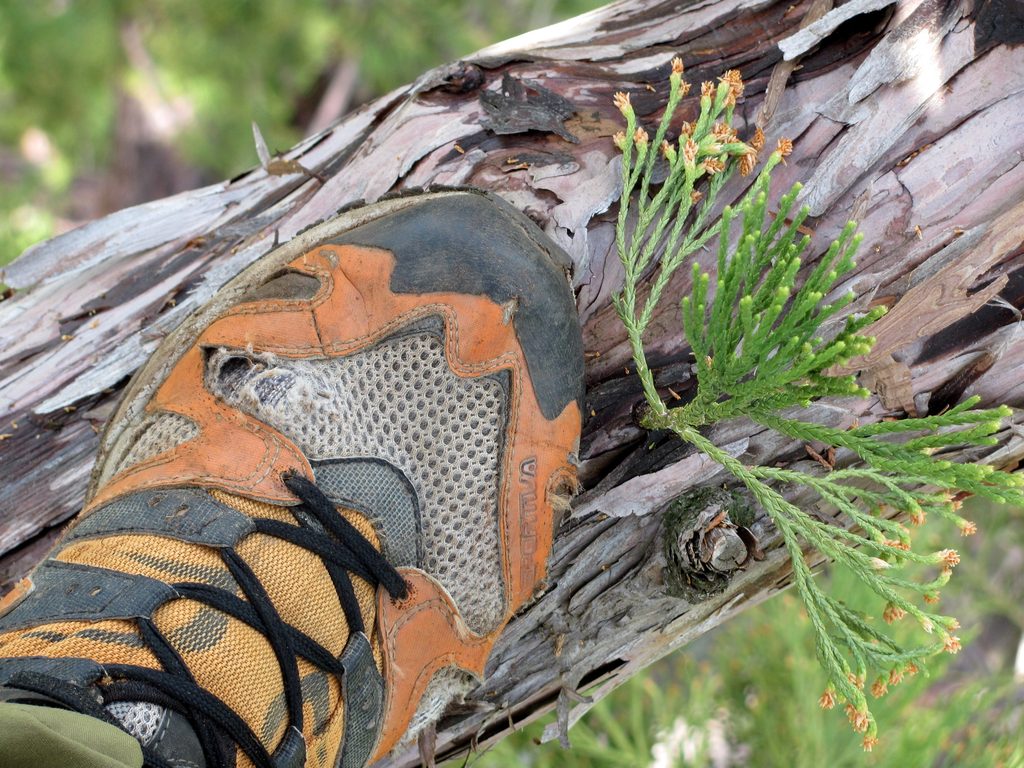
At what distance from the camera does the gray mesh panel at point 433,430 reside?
1.93m

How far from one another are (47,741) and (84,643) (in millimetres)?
266

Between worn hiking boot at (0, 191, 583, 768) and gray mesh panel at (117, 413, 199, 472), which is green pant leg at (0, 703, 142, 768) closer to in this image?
worn hiking boot at (0, 191, 583, 768)

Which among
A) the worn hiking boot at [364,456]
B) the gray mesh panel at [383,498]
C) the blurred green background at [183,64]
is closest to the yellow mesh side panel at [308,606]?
the worn hiking boot at [364,456]

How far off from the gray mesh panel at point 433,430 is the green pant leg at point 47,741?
0.71 metres

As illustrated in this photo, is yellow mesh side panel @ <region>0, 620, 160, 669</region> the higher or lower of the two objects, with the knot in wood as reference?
higher

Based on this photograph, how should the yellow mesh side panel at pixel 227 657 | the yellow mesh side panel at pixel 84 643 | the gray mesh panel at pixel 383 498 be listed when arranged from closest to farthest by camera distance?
the yellow mesh side panel at pixel 84 643 → the yellow mesh side panel at pixel 227 657 → the gray mesh panel at pixel 383 498

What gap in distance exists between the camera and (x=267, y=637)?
173cm

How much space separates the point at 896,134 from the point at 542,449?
976 millimetres

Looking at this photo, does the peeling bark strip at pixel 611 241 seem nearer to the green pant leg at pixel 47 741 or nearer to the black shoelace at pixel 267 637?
the black shoelace at pixel 267 637

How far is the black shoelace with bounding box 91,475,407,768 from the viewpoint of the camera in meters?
1.58

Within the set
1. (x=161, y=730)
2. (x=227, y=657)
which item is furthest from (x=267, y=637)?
(x=161, y=730)

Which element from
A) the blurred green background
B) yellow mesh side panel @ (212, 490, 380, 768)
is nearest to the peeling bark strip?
yellow mesh side panel @ (212, 490, 380, 768)

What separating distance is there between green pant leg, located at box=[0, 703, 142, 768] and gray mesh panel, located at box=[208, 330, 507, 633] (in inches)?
28.1

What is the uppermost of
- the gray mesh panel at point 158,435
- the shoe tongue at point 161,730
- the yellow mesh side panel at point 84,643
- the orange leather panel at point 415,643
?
the gray mesh panel at point 158,435
